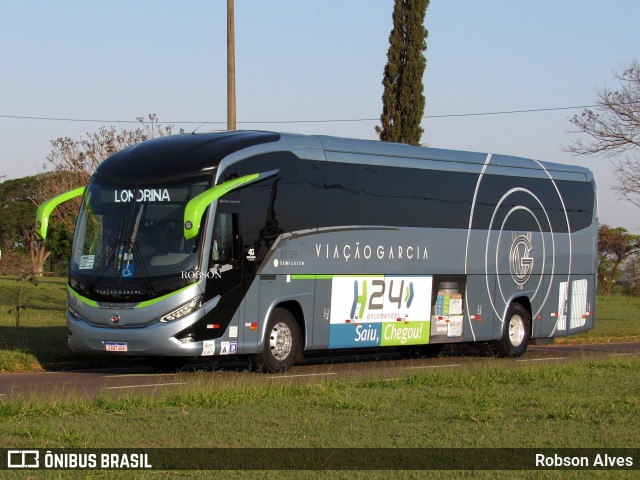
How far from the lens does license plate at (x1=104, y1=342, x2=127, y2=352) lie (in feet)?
59.9

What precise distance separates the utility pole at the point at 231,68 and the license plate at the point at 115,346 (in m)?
8.28

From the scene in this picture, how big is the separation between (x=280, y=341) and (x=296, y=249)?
1.54 metres

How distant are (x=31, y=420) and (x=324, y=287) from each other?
944 centimetres

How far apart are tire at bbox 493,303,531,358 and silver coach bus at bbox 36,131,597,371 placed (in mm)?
31

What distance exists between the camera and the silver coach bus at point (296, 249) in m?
18.4

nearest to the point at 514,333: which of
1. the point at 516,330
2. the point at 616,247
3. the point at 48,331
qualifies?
the point at 516,330

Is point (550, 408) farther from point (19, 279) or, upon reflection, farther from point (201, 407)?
point (19, 279)

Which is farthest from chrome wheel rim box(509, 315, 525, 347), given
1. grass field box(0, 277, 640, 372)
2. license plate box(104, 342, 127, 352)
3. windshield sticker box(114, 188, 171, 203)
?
license plate box(104, 342, 127, 352)

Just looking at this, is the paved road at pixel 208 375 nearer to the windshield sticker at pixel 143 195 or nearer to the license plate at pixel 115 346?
the license plate at pixel 115 346

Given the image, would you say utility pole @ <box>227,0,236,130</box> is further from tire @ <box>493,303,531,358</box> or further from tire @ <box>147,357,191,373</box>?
tire @ <box>493,303,531,358</box>

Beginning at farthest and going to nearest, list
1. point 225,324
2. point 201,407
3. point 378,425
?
point 225,324 → point 201,407 → point 378,425

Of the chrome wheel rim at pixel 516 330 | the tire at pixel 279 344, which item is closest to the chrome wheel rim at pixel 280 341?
the tire at pixel 279 344

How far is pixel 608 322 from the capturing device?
40188 millimetres

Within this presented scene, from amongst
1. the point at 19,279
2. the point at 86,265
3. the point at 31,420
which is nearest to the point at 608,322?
the point at 19,279
